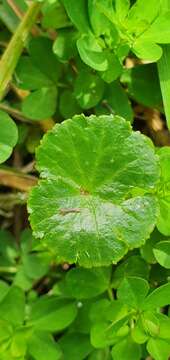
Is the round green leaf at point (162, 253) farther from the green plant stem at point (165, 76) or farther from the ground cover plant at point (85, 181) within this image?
the green plant stem at point (165, 76)

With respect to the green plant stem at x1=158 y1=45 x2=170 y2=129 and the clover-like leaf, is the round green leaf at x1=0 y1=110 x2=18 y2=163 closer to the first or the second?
the clover-like leaf

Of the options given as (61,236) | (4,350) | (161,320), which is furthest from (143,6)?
(4,350)

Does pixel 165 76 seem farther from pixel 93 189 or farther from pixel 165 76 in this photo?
pixel 93 189

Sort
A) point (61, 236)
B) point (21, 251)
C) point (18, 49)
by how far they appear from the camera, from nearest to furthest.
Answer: point (61, 236) < point (18, 49) < point (21, 251)

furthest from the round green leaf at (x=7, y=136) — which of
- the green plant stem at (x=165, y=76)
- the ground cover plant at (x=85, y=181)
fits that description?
the green plant stem at (x=165, y=76)

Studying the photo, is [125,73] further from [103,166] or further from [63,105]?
[103,166]

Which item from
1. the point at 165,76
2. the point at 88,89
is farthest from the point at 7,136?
the point at 165,76
